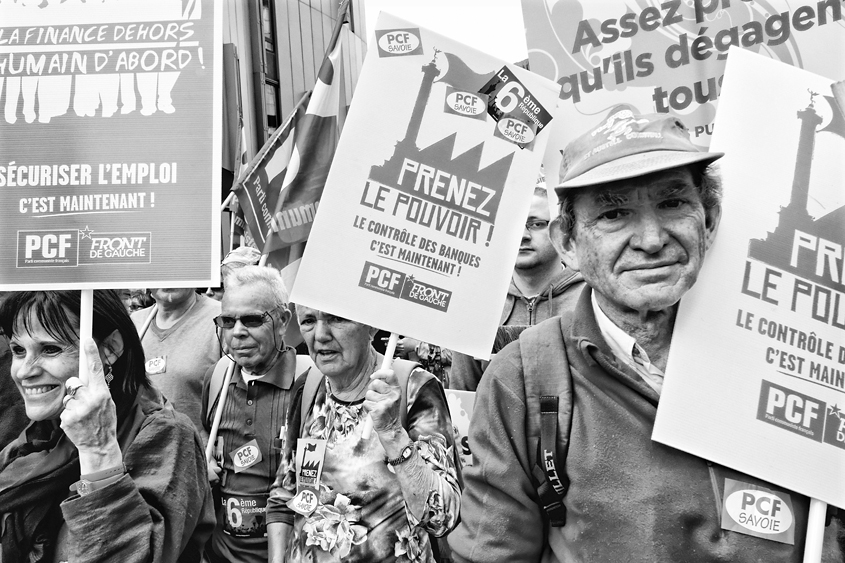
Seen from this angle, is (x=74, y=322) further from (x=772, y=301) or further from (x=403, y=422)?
(x=772, y=301)

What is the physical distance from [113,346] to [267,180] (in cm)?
240

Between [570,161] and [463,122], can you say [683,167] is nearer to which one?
[570,161]

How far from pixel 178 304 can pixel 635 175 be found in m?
3.58

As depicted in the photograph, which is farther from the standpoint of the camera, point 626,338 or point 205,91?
point 205,91

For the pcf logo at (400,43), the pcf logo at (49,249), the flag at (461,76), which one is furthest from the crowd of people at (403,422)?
the pcf logo at (400,43)

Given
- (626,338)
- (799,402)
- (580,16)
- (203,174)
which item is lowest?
(799,402)

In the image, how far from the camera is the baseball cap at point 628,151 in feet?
6.29

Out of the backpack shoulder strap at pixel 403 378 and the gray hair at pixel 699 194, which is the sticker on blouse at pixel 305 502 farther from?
the gray hair at pixel 699 194

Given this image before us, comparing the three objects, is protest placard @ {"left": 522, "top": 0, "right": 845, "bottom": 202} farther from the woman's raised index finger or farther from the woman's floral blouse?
the woman's raised index finger

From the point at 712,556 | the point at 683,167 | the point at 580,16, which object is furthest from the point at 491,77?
the point at 712,556

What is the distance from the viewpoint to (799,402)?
6.82 ft

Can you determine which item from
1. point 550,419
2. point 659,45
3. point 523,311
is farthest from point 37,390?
point 659,45

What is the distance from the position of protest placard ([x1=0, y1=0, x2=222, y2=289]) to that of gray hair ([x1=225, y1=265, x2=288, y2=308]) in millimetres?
1154

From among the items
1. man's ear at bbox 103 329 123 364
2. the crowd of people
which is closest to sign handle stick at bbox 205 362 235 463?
the crowd of people
